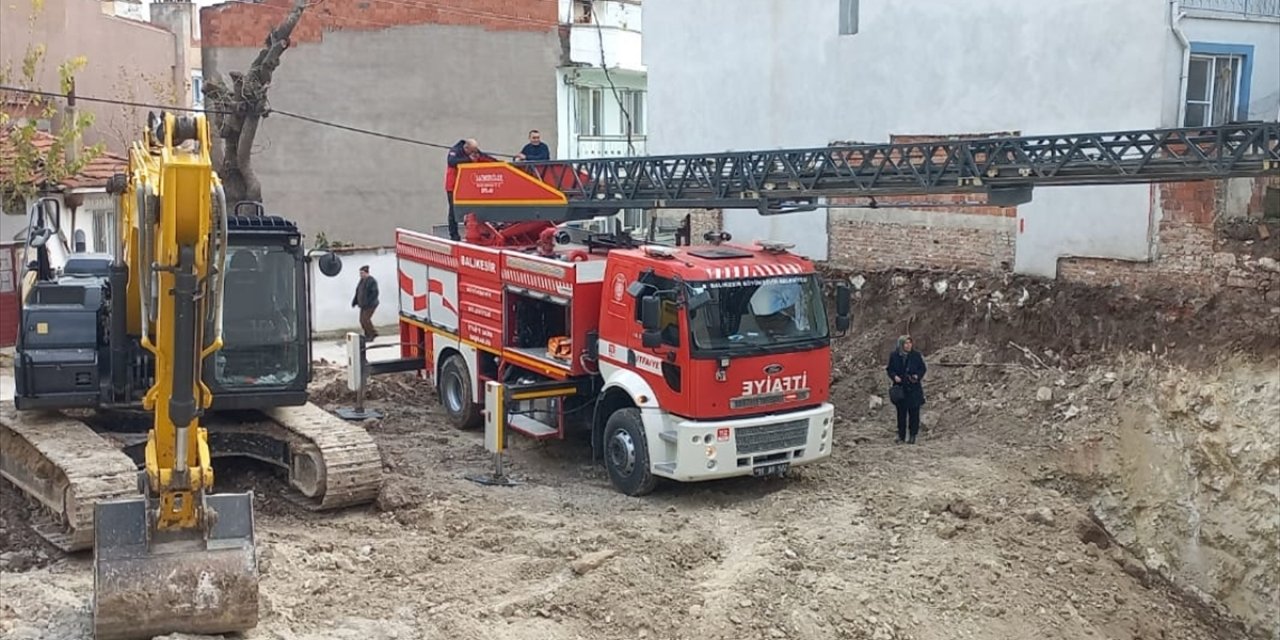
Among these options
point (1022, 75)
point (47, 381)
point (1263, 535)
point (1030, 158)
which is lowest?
point (1263, 535)

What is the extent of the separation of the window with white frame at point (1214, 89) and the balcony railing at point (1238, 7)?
557mm

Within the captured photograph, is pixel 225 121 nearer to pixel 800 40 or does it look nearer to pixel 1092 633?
pixel 800 40

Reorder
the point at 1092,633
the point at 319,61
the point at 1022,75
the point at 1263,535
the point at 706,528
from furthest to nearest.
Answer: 1. the point at 319,61
2. the point at 1022,75
3. the point at 1263,535
4. the point at 706,528
5. the point at 1092,633

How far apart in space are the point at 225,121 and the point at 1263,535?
18.0 m

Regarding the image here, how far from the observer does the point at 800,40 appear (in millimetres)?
20484

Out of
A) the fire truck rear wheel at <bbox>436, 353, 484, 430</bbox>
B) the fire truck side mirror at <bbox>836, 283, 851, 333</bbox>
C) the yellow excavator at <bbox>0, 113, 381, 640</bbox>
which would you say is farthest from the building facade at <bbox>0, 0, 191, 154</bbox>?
the fire truck side mirror at <bbox>836, 283, 851, 333</bbox>

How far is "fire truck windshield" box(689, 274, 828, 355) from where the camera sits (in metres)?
12.0

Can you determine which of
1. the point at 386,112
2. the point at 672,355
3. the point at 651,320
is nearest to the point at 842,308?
the point at 672,355

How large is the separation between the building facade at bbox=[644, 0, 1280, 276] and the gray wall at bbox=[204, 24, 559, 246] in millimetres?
6913

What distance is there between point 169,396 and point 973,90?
43.3ft

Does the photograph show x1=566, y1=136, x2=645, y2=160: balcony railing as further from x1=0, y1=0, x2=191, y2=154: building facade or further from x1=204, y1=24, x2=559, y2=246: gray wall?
x1=0, y1=0, x2=191, y2=154: building facade

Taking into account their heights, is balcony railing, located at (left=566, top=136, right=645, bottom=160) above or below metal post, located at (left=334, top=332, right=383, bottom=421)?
above

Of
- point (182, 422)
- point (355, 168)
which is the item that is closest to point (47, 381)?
point (182, 422)

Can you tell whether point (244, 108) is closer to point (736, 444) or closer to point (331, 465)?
point (331, 465)
